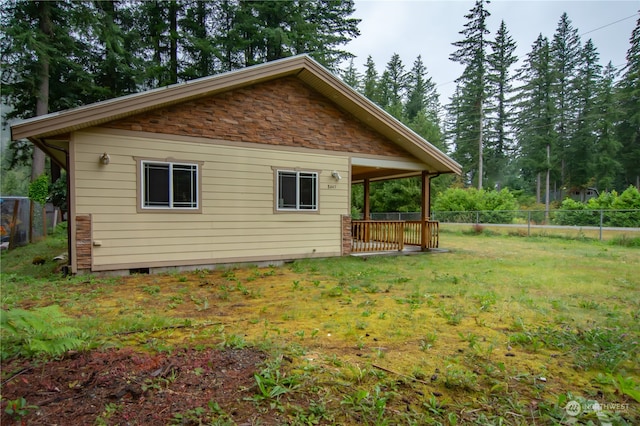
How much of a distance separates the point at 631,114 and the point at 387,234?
110 ft

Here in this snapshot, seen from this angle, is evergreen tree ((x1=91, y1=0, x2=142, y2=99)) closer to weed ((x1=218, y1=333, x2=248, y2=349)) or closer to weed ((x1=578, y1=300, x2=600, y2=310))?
weed ((x1=218, y1=333, x2=248, y2=349))

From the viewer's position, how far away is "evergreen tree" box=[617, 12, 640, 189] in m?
28.4

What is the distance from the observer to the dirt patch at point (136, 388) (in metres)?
2.00

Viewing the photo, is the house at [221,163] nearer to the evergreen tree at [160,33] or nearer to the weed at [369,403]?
the weed at [369,403]

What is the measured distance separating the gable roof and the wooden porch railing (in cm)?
187

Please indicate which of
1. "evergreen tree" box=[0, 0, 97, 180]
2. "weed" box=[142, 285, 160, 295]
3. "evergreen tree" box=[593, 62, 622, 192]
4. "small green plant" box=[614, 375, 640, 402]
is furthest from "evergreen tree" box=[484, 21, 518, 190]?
"small green plant" box=[614, 375, 640, 402]

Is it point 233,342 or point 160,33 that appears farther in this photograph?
point 160,33

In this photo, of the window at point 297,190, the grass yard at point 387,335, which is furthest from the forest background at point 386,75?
the grass yard at point 387,335

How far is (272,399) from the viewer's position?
224cm

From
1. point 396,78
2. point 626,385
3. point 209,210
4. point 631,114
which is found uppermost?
point 396,78

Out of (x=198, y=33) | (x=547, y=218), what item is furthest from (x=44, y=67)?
(x=547, y=218)

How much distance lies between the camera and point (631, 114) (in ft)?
99.5

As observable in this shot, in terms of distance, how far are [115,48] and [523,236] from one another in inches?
810

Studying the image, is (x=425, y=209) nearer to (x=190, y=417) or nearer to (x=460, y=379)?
(x=460, y=379)
